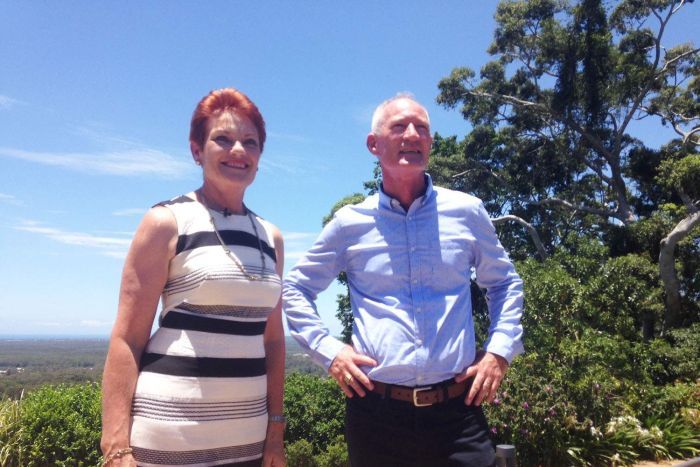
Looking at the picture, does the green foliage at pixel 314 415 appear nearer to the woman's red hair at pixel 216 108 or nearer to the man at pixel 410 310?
the man at pixel 410 310

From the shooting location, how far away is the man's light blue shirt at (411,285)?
1934 millimetres

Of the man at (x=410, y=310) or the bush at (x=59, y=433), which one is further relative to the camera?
the bush at (x=59, y=433)

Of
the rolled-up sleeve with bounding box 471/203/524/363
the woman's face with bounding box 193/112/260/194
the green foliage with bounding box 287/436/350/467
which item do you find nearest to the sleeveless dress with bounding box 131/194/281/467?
the woman's face with bounding box 193/112/260/194

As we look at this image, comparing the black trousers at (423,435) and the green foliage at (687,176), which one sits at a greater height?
the green foliage at (687,176)

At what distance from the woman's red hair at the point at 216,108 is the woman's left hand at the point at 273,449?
103cm

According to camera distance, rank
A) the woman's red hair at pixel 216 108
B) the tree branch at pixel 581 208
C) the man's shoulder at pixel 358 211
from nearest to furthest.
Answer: the woman's red hair at pixel 216 108 < the man's shoulder at pixel 358 211 < the tree branch at pixel 581 208

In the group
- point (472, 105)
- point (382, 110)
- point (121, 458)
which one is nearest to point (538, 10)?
point (472, 105)

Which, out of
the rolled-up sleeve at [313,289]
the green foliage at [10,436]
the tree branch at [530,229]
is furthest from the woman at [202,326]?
the tree branch at [530,229]

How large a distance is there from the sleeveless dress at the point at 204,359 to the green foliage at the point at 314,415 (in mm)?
5400

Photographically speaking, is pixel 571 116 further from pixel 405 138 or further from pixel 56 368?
pixel 56 368

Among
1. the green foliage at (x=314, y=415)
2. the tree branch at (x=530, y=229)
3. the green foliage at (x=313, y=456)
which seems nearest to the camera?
the green foliage at (x=313, y=456)

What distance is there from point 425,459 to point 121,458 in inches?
37.5

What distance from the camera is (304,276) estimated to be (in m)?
2.15

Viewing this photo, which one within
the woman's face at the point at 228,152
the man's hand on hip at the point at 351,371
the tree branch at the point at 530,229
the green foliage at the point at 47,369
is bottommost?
the green foliage at the point at 47,369
